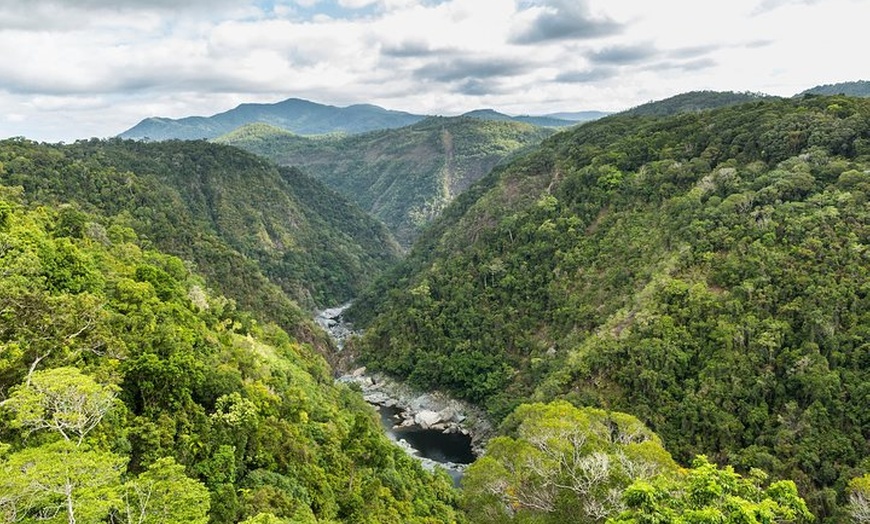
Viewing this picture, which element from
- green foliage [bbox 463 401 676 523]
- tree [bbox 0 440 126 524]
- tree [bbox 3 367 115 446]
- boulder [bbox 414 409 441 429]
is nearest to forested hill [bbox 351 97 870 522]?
boulder [bbox 414 409 441 429]

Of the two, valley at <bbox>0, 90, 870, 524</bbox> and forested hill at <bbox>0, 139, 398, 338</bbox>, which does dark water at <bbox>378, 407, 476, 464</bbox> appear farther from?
forested hill at <bbox>0, 139, 398, 338</bbox>

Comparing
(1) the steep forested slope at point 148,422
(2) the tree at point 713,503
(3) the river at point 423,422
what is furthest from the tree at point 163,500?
(3) the river at point 423,422

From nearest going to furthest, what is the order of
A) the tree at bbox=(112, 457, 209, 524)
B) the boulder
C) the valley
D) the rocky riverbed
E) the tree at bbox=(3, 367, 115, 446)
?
the tree at bbox=(112, 457, 209, 524) < the tree at bbox=(3, 367, 115, 446) < the valley < the rocky riverbed < the boulder

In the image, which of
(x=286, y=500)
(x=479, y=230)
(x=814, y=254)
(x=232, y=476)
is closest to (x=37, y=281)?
(x=232, y=476)

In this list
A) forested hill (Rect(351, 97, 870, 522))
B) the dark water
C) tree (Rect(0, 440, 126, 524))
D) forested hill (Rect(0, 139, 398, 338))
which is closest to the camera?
tree (Rect(0, 440, 126, 524))

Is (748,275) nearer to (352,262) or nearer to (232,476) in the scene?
(232,476)
